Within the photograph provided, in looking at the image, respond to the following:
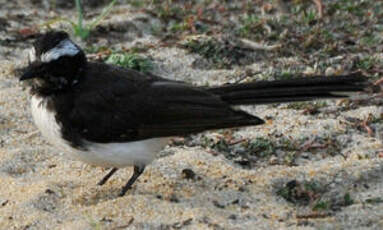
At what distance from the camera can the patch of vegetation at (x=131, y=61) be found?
6.90 m

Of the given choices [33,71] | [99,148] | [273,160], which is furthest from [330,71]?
[33,71]

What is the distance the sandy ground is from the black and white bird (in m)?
0.32

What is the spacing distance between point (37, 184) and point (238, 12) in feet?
12.1

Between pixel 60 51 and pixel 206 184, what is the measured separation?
4.32 ft

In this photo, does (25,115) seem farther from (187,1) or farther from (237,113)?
(187,1)

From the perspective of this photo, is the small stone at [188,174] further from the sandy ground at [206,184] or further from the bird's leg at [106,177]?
the bird's leg at [106,177]

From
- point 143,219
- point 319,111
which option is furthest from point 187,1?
point 143,219

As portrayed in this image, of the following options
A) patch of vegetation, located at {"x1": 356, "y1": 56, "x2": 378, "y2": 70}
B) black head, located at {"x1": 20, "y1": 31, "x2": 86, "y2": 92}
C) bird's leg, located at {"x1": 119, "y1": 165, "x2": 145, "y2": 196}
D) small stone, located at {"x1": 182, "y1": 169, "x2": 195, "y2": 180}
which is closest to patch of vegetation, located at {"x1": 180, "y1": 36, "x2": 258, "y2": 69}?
patch of vegetation, located at {"x1": 356, "y1": 56, "x2": 378, "y2": 70}

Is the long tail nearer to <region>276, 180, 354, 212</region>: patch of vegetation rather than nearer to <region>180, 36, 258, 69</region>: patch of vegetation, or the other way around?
<region>276, 180, 354, 212</region>: patch of vegetation

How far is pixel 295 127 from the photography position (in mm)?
6125

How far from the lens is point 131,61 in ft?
22.7

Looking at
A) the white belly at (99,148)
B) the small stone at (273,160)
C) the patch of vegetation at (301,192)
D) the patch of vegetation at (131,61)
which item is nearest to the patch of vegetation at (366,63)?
the small stone at (273,160)

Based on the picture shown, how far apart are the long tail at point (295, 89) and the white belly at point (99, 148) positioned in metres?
0.62

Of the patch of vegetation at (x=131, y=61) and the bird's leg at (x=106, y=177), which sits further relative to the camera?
the patch of vegetation at (x=131, y=61)
